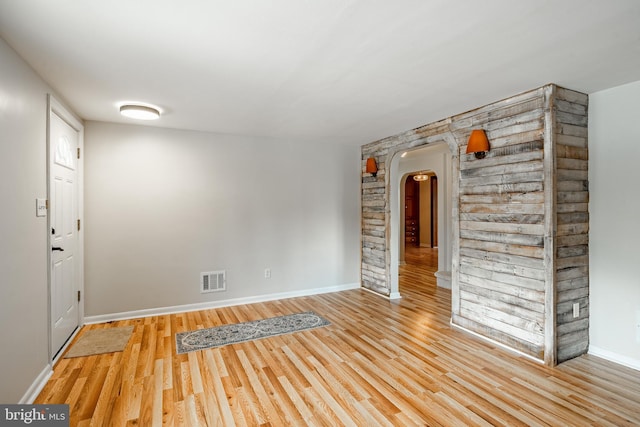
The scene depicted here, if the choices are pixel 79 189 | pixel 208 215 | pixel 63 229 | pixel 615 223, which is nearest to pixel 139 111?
pixel 79 189

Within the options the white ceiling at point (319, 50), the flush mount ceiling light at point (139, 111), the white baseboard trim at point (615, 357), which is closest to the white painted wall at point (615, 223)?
the white baseboard trim at point (615, 357)

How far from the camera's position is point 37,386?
94.0 inches

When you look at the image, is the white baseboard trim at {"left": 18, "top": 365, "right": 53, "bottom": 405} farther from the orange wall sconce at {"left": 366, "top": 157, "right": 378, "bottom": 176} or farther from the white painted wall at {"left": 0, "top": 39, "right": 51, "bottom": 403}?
the orange wall sconce at {"left": 366, "top": 157, "right": 378, "bottom": 176}

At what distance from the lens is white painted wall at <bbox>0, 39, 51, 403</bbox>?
199 centimetres

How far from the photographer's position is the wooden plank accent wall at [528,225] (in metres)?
2.78

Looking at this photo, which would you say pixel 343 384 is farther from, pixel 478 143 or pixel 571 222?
pixel 478 143

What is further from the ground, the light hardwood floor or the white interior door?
the white interior door

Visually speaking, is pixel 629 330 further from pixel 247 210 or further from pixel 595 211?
pixel 247 210

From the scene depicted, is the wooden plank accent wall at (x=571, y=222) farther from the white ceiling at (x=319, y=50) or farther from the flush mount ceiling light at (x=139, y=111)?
the flush mount ceiling light at (x=139, y=111)

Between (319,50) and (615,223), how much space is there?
9.64 ft

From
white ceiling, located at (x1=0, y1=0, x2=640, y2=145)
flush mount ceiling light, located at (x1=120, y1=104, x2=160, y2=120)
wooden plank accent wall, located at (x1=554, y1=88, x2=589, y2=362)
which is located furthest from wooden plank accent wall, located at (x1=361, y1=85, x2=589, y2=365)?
flush mount ceiling light, located at (x1=120, y1=104, x2=160, y2=120)

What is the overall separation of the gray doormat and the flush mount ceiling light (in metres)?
2.39

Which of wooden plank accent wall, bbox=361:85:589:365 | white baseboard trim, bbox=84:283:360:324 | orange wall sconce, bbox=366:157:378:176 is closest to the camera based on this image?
wooden plank accent wall, bbox=361:85:589:365

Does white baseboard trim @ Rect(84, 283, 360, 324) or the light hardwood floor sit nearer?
the light hardwood floor
